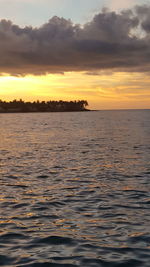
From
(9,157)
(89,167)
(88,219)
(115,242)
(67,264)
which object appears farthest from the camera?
(9,157)

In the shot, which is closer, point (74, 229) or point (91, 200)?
point (74, 229)

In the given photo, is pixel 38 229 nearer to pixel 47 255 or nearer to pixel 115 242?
pixel 47 255

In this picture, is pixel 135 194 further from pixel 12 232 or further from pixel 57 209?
pixel 12 232

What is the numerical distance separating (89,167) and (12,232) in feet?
51.5

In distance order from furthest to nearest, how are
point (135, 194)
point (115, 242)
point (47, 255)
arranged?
point (135, 194) < point (115, 242) < point (47, 255)

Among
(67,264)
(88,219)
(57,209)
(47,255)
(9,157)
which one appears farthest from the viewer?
(9,157)

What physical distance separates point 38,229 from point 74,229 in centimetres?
149

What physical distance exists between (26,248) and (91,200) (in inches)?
256

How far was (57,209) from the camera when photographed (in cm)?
1524

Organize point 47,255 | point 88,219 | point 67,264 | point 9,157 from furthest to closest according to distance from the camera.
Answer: point 9,157 < point 88,219 < point 47,255 < point 67,264

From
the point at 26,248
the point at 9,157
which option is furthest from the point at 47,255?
the point at 9,157

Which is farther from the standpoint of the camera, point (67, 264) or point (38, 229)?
point (38, 229)

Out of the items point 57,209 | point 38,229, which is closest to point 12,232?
point 38,229

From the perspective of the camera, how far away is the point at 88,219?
13703 millimetres
